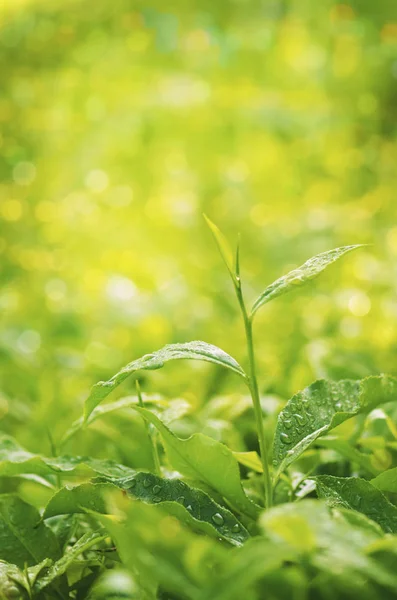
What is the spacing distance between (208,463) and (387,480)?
0.65ft

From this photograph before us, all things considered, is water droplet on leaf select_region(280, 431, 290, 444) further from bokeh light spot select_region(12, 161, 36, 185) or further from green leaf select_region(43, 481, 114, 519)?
bokeh light spot select_region(12, 161, 36, 185)

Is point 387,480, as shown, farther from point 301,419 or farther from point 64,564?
point 64,564

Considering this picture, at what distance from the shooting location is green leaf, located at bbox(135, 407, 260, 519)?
0.73 m

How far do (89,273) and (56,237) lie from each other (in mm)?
403

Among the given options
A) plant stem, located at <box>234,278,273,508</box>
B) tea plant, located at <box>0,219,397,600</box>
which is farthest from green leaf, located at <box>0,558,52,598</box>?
plant stem, located at <box>234,278,273,508</box>

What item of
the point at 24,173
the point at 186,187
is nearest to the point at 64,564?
the point at 24,173

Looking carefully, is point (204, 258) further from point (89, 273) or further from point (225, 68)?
point (225, 68)

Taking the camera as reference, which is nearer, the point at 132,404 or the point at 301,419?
the point at 301,419

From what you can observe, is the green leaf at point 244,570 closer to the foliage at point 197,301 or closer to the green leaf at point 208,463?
the foliage at point 197,301

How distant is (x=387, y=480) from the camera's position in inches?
29.2

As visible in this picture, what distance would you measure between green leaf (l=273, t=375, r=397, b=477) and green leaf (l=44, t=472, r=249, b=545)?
8 centimetres

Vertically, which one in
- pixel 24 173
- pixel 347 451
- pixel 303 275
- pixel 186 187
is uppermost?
pixel 303 275

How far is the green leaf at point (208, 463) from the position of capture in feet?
2.40

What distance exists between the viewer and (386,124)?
3637 millimetres
